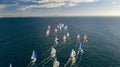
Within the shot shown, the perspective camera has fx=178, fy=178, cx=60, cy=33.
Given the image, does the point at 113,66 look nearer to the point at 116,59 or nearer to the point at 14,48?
the point at 116,59

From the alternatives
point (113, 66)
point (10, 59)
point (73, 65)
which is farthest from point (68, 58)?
point (10, 59)

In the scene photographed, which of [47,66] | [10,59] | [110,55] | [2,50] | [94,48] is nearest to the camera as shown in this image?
[47,66]

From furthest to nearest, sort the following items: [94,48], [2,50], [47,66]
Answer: [94,48]
[2,50]
[47,66]

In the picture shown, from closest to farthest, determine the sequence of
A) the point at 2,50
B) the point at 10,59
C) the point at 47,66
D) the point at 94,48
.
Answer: the point at 47,66 → the point at 10,59 → the point at 2,50 → the point at 94,48

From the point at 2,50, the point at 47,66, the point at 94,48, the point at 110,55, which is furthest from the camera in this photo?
the point at 94,48

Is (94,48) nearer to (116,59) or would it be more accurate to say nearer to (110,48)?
(110,48)

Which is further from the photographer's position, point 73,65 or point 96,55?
point 96,55

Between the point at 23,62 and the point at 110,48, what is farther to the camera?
the point at 110,48

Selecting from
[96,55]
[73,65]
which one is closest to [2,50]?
[73,65]
